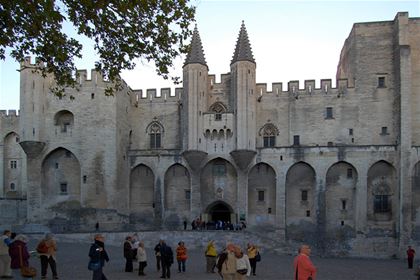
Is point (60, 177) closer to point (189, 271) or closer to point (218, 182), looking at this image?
point (218, 182)

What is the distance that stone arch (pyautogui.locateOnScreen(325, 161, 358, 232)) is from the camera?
44.5m

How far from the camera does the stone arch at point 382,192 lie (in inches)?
1724

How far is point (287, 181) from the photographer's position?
1793 inches

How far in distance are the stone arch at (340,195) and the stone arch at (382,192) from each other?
1.18 m

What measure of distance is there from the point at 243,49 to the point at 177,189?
39.6ft

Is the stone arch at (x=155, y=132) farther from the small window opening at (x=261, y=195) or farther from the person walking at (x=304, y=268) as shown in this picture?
the person walking at (x=304, y=268)

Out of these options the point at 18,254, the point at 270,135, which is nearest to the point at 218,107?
the point at 270,135

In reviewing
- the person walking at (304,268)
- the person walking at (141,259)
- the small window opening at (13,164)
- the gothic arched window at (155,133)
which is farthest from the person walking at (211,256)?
the small window opening at (13,164)

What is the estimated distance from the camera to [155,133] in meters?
48.6

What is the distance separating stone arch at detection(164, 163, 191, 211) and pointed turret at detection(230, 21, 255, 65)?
9.55 meters

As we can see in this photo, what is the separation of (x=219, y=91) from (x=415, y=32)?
15.6 m

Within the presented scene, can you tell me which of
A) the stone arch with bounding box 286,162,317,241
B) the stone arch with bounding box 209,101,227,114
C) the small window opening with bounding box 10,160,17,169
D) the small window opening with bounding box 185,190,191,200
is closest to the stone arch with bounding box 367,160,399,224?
the stone arch with bounding box 286,162,317,241

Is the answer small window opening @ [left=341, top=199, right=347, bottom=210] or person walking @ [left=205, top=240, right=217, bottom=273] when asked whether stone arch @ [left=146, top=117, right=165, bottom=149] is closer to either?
small window opening @ [left=341, top=199, right=347, bottom=210]

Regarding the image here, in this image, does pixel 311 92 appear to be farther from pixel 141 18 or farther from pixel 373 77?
pixel 141 18
